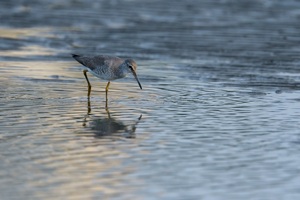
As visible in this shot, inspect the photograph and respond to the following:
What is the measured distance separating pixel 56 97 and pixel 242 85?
3.35m

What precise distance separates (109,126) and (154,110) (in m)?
1.19

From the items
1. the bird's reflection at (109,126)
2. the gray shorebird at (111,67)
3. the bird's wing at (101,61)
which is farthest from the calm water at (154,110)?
the bird's wing at (101,61)

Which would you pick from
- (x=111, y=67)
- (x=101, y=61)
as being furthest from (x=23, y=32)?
(x=111, y=67)

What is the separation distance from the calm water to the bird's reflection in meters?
0.02

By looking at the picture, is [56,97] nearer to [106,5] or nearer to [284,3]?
[106,5]

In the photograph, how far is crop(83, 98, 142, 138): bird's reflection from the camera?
10688mm

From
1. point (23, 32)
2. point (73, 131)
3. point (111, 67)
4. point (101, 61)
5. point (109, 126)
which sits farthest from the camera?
point (23, 32)

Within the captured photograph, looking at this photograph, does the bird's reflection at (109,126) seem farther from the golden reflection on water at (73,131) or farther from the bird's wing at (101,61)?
the bird's wing at (101,61)

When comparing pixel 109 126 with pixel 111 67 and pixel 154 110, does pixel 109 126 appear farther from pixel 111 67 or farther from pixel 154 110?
pixel 111 67

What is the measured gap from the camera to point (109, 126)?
1122 cm

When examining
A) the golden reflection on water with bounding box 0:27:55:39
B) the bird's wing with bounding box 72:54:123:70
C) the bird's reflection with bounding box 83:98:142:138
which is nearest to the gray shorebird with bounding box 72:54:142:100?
the bird's wing with bounding box 72:54:123:70

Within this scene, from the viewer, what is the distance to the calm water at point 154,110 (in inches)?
335

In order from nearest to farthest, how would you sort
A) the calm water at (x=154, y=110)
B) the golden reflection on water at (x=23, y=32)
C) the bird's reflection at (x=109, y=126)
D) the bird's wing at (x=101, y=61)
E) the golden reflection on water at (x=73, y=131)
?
the golden reflection on water at (x=73, y=131), the calm water at (x=154, y=110), the bird's reflection at (x=109, y=126), the bird's wing at (x=101, y=61), the golden reflection on water at (x=23, y=32)

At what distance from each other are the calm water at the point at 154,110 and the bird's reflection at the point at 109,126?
0.05 feet
